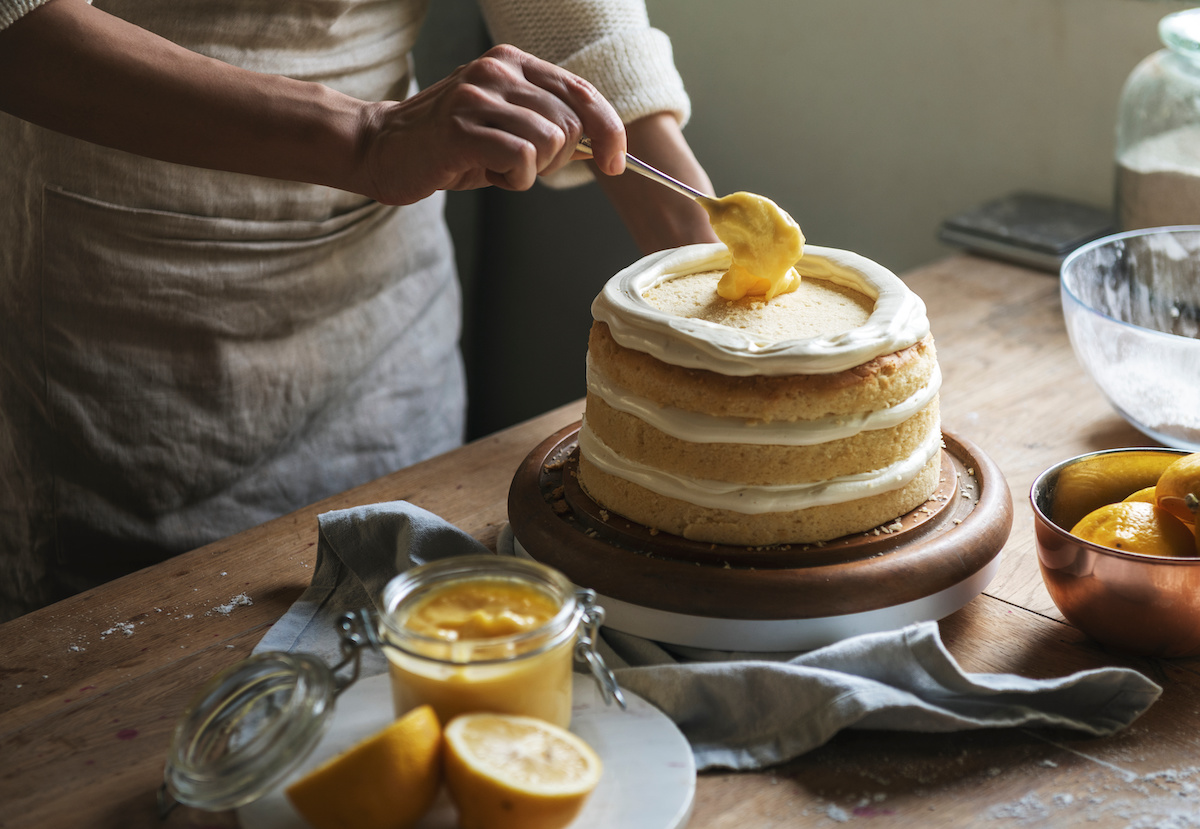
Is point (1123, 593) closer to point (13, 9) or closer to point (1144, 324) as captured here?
point (1144, 324)

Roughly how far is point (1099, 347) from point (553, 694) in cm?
74

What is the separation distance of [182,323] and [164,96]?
1.33 feet

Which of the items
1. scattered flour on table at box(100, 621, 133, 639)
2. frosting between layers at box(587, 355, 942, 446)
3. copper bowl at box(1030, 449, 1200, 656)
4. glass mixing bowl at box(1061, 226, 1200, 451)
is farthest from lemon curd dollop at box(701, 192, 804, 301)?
scattered flour on table at box(100, 621, 133, 639)

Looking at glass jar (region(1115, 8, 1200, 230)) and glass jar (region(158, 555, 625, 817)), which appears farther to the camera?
glass jar (region(1115, 8, 1200, 230))

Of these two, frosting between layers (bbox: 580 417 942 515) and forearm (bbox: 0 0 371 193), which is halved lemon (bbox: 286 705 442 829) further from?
forearm (bbox: 0 0 371 193)

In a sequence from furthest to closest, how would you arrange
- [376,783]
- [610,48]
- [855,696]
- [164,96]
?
1. [610,48]
2. [164,96]
3. [855,696]
4. [376,783]

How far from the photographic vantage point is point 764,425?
0.78m

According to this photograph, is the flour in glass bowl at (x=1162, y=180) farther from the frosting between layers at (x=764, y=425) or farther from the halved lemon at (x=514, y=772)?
the halved lemon at (x=514, y=772)

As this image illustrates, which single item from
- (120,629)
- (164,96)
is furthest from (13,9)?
(120,629)

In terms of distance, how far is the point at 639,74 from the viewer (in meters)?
1.21

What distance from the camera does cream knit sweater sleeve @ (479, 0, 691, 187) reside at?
1207 mm

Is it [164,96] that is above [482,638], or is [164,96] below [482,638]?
above

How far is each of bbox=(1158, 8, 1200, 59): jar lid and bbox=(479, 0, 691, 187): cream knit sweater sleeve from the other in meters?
0.61

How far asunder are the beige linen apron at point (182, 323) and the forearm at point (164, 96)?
0.26 meters
